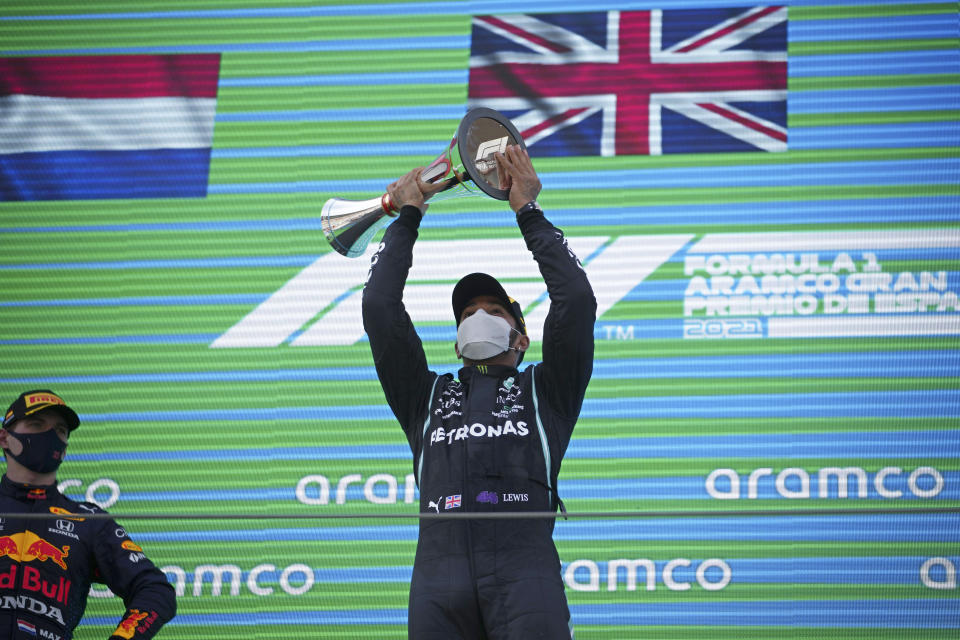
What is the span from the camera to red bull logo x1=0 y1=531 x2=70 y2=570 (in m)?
2.83

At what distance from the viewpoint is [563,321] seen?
7.55ft

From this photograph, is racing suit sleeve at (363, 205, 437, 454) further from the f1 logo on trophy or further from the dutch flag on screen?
the dutch flag on screen

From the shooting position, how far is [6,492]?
9.68ft

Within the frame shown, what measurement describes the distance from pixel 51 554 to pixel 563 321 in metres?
1.47

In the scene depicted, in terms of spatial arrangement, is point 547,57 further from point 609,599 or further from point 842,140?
point 609,599

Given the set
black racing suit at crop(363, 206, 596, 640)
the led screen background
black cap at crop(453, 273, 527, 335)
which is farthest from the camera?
the led screen background

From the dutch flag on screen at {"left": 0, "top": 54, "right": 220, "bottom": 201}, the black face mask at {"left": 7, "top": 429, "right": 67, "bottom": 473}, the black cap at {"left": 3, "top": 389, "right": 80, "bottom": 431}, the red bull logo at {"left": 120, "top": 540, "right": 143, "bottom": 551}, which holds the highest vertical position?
the dutch flag on screen at {"left": 0, "top": 54, "right": 220, "bottom": 201}

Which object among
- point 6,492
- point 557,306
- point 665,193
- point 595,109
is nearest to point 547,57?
point 595,109

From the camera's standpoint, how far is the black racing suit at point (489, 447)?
2.16 metres

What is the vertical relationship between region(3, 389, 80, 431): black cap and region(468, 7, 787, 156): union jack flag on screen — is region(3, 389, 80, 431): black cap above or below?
below

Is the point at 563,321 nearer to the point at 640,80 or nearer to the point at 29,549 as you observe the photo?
the point at 29,549

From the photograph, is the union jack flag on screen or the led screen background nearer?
the led screen background

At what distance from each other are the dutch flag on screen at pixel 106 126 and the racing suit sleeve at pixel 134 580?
1.55m

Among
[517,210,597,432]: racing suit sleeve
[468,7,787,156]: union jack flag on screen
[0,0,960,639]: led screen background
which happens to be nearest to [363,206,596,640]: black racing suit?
[517,210,597,432]: racing suit sleeve
